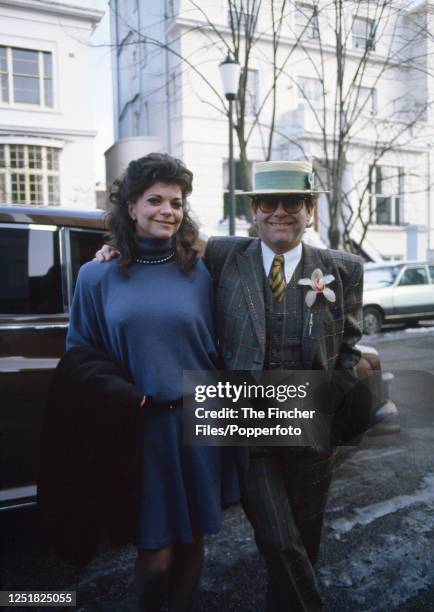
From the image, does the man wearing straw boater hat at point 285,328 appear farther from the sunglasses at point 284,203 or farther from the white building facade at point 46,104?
the white building facade at point 46,104

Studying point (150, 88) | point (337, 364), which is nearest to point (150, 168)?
point (337, 364)

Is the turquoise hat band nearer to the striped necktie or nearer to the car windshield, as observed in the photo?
the striped necktie

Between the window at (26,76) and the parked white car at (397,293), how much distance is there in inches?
448

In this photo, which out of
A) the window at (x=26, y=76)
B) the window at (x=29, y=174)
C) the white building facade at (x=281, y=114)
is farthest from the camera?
the white building facade at (x=281, y=114)

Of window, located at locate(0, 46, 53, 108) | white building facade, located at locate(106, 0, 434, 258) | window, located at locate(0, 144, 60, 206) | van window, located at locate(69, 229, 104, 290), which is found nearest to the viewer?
van window, located at locate(69, 229, 104, 290)

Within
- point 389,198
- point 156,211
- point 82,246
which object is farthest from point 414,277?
point 156,211

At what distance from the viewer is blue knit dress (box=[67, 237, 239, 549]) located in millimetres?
1978

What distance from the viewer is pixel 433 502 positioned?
3564mm

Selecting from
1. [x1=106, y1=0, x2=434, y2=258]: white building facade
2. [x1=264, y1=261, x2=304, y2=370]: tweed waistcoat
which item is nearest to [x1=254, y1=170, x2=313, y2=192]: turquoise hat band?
[x1=264, y1=261, x2=304, y2=370]: tweed waistcoat

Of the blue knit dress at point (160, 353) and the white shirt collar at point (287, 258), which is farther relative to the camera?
the white shirt collar at point (287, 258)

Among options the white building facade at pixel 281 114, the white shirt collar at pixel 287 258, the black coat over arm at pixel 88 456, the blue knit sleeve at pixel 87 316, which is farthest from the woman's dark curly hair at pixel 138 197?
the white building facade at pixel 281 114

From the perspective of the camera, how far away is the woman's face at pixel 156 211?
209 cm

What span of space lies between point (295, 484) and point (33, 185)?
54.8 feet

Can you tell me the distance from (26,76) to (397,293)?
1272 centimetres
